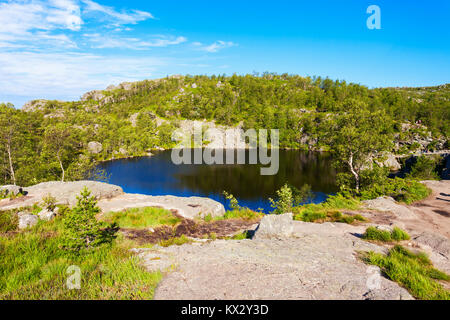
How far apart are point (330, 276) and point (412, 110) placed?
178355 millimetres

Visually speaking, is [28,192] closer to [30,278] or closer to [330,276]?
[30,278]

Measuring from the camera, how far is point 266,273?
7211 mm

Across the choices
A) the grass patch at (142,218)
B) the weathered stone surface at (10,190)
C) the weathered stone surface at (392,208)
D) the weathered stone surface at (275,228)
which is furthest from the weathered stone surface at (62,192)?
the weathered stone surface at (392,208)

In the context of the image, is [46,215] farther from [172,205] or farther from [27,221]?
[172,205]

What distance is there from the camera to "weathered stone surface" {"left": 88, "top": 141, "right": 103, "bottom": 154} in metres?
97.6

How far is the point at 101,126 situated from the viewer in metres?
120

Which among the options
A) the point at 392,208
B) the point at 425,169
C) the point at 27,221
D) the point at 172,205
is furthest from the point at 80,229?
the point at 425,169

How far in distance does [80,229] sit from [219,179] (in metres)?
55.5

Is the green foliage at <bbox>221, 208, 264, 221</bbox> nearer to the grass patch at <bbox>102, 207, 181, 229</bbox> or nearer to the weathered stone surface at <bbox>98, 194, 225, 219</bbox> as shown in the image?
the weathered stone surface at <bbox>98, 194, 225, 219</bbox>

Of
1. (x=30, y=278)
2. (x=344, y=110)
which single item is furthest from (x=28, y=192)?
(x=344, y=110)

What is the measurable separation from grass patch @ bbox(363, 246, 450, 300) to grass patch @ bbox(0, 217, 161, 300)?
798 cm

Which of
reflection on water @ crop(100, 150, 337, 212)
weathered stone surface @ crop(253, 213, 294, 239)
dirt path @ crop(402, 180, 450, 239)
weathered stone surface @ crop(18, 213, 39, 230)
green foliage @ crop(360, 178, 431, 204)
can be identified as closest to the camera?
weathered stone surface @ crop(253, 213, 294, 239)

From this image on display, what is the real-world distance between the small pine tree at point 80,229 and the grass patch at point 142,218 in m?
10.4

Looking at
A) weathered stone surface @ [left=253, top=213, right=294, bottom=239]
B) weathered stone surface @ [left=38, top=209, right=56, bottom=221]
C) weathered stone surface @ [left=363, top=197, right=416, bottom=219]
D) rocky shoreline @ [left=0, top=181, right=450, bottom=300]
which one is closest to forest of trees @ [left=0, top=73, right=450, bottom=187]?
weathered stone surface @ [left=363, top=197, right=416, bottom=219]
